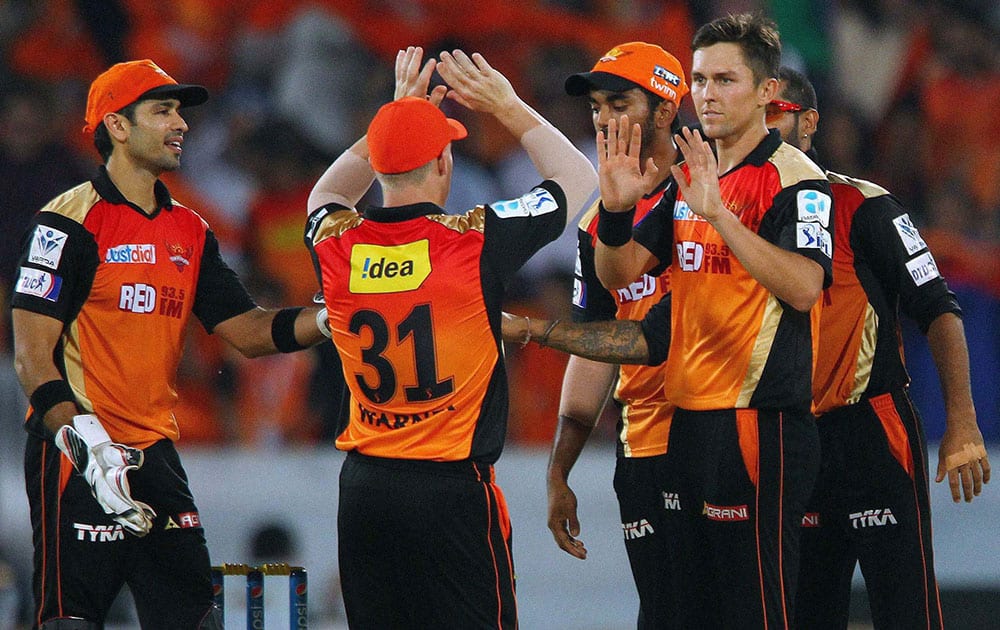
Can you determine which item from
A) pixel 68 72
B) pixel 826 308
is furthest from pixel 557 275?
pixel 826 308

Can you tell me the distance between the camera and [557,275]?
345 inches

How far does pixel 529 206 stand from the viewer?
13.5ft

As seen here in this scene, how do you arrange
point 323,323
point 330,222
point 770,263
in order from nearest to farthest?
point 770,263
point 330,222
point 323,323

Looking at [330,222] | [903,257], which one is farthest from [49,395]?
[903,257]

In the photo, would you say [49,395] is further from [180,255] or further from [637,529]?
[637,529]

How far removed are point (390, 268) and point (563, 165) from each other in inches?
27.0

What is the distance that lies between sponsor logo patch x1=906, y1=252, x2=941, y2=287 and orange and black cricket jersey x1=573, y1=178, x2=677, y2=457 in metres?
0.79

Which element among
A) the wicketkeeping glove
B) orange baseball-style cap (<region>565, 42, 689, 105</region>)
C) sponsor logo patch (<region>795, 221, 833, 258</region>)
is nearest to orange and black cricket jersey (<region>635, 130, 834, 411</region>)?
sponsor logo patch (<region>795, 221, 833, 258</region>)

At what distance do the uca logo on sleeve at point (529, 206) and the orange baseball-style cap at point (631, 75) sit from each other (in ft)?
2.03

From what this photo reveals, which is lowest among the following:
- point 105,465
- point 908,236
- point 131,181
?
point 105,465

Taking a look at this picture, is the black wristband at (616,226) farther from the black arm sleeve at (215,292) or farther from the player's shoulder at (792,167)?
the black arm sleeve at (215,292)

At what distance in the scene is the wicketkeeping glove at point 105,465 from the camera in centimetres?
416

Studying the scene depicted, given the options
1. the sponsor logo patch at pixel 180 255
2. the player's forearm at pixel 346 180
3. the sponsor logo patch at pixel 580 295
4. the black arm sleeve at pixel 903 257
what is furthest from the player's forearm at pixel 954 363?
the sponsor logo patch at pixel 180 255

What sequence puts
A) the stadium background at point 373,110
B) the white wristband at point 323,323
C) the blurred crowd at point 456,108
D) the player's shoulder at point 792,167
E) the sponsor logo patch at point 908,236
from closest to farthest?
the player's shoulder at point 792,167, the sponsor logo patch at point 908,236, the white wristband at point 323,323, the stadium background at point 373,110, the blurred crowd at point 456,108
